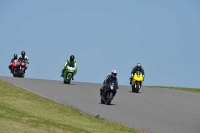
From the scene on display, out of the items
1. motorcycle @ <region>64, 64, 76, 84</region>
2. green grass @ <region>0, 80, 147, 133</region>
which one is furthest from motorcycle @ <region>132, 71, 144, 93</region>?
green grass @ <region>0, 80, 147, 133</region>

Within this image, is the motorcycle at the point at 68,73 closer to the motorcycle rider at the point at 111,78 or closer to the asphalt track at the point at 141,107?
the asphalt track at the point at 141,107

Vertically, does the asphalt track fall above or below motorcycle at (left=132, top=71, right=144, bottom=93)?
below

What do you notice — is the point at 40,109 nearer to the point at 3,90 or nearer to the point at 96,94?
the point at 3,90

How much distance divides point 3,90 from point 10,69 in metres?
20.0

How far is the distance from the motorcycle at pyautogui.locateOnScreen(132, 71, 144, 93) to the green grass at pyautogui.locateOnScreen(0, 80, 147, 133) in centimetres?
1165

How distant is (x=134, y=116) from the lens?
27.0 m

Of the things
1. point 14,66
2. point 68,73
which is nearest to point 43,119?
point 68,73

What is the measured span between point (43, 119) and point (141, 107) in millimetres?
10297

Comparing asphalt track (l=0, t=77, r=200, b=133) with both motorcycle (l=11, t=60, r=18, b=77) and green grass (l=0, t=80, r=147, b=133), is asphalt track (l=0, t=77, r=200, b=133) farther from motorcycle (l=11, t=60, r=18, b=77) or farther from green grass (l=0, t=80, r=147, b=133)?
motorcycle (l=11, t=60, r=18, b=77)

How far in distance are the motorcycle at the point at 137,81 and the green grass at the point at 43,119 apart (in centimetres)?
1165

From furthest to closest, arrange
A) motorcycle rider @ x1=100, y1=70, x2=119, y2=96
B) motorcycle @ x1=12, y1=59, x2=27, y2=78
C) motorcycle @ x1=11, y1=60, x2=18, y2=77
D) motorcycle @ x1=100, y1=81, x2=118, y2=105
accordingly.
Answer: motorcycle @ x1=11, y1=60, x2=18, y2=77 → motorcycle @ x1=12, y1=59, x2=27, y2=78 → motorcycle rider @ x1=100, y1=70, x2=119, y2=96 → motorcycle @ x1=100, y1=81, x2=118, y2=105

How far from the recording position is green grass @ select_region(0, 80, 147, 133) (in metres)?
18.8

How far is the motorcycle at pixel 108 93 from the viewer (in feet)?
104

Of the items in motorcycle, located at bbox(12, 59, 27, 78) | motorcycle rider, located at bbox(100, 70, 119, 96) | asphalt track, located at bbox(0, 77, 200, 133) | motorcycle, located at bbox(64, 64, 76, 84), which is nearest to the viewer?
asphalt track, located at bbox(0, 77, 200, 133)
